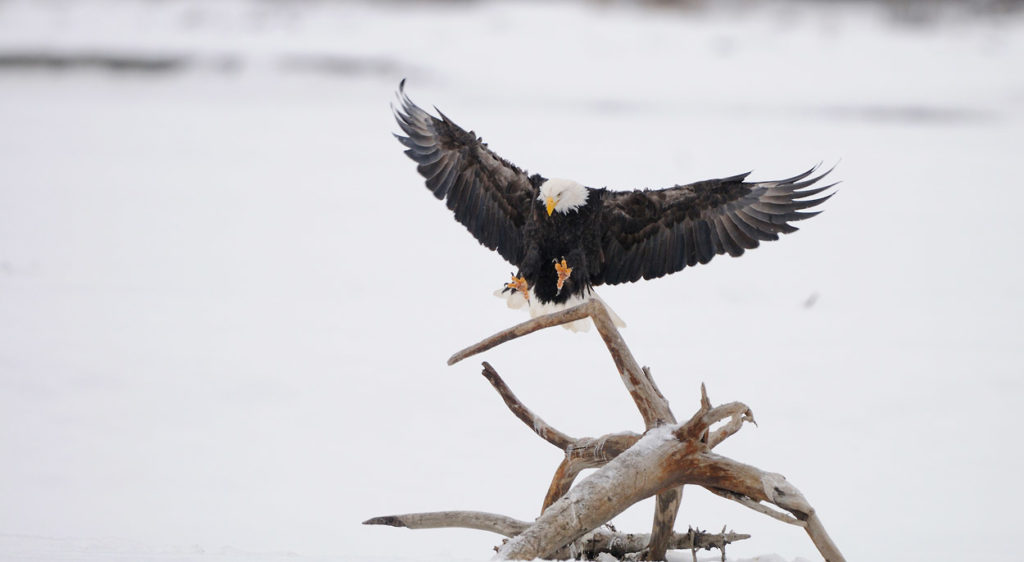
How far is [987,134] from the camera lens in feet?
42.0

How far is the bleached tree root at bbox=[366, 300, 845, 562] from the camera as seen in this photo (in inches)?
108

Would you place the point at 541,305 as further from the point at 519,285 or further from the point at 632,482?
the point at 632,482

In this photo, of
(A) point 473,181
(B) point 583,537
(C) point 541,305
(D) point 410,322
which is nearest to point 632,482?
(B) point 583,537

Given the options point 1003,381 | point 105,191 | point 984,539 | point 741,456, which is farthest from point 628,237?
point 105,191

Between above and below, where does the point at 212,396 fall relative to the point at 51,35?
below

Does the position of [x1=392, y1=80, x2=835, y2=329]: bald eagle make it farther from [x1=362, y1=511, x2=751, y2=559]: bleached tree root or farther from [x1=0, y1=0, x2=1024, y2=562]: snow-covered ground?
[x1=362, y1=511, x2=751, y2=559]: bleached tree root

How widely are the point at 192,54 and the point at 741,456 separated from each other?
1286 centimetres

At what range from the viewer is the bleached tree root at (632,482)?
2.75 m

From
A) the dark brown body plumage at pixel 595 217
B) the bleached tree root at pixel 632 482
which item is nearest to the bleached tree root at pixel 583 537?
the bleached tree root at pixel 632 482

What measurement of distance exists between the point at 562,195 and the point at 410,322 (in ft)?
6.76

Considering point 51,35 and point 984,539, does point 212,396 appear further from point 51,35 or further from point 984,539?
point 51,35

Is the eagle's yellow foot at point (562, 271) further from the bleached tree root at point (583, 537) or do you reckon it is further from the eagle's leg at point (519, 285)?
the bleached tree root at point (583, 537)

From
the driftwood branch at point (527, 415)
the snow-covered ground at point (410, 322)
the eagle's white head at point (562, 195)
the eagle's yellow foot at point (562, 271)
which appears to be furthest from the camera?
the eagle's yellow foot at point (562, 271)

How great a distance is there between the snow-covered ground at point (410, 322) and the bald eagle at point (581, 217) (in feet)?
2.46
